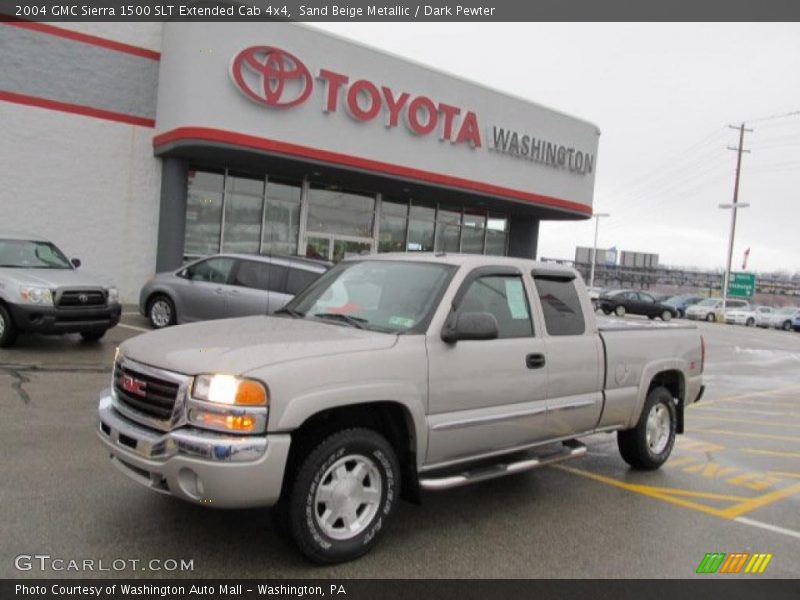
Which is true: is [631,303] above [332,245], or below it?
below

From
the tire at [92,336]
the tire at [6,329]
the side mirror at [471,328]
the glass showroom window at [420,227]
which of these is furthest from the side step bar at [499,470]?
the glass showroom window at [420,227]

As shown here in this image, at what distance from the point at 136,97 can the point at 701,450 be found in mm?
15734

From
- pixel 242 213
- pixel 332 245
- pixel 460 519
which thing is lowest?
pixel 460 519

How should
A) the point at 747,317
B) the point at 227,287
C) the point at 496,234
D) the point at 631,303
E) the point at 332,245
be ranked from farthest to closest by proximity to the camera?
1. the point at 747,317
2. the point at 631,303
3. the point at 496,234
4. the point at 332,245
5. the point at 227,287

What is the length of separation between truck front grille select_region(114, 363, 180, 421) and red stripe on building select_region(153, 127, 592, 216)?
1268 centimetres

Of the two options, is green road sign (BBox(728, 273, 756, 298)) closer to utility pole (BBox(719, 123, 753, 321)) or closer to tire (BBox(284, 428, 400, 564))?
utility pole (BBox(719, 123, 753, 321))

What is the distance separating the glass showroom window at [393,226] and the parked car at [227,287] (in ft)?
35.8

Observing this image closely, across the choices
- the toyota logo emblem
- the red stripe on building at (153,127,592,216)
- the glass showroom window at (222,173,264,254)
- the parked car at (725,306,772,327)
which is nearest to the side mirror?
the red stripe on building at (153,127,592,216)

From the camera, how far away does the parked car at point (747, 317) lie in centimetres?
4275

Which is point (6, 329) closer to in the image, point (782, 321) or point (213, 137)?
point (213, 137)

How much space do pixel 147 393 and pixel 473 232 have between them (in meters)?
22.2

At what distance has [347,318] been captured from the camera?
15.1ft

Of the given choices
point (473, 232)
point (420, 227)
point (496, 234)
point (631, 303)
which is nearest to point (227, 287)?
point (420, 227)

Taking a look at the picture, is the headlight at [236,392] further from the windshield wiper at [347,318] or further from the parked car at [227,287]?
the parked car at [227,287]
